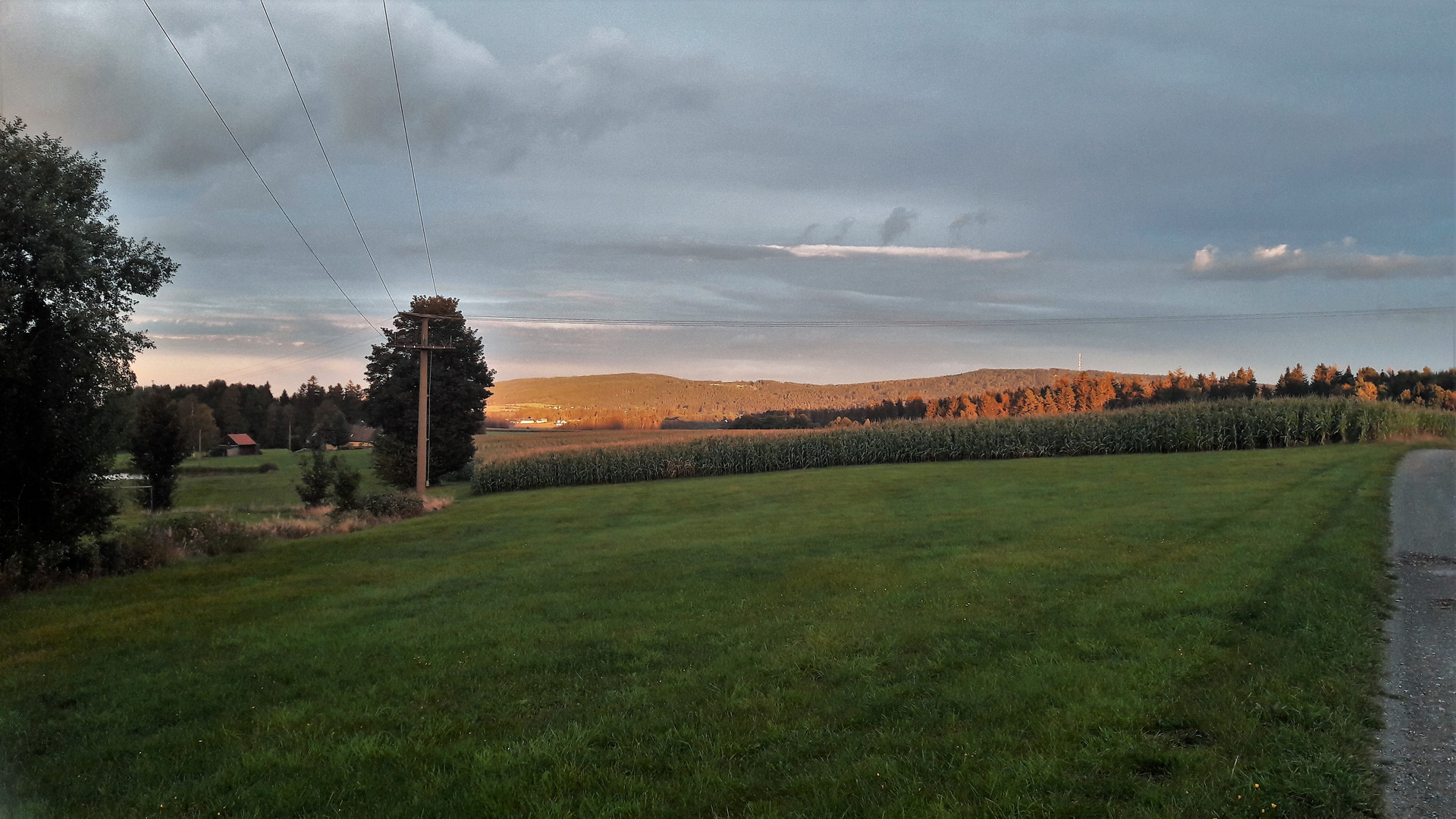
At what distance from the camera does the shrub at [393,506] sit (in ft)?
105

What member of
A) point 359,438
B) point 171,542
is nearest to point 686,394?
point 359,438

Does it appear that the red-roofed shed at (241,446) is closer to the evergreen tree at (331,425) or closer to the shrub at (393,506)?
the evergreen tree at (331,425)

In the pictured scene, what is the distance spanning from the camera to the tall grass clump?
35.8 metres

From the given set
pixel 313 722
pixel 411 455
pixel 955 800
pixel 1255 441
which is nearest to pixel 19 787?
pixel 313 722

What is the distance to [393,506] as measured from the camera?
1280 inches

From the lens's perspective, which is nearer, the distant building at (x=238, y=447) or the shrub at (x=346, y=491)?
the shrub at (x=346, y=491)

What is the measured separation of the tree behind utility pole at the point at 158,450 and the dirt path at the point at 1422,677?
4923 centimetres

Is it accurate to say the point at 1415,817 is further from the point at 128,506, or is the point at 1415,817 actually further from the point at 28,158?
the point at 128,506

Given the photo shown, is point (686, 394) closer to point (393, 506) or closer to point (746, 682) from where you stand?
point (393, 506)

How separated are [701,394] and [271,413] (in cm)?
6042

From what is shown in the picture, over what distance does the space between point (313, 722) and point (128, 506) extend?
4468 centimetres

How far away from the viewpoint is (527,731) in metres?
6.06

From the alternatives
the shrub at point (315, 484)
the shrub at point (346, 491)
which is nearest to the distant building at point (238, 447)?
the shrub at point (315, 484)

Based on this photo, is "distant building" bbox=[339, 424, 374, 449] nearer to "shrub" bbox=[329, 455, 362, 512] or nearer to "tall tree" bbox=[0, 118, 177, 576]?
"shrub" bbox=[329, 455, 362, 512]
